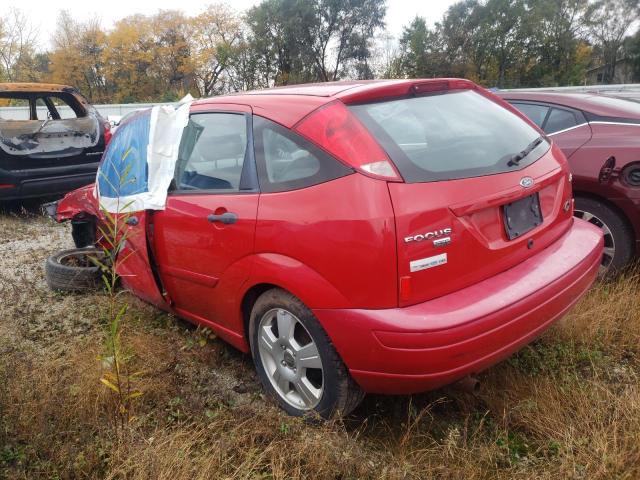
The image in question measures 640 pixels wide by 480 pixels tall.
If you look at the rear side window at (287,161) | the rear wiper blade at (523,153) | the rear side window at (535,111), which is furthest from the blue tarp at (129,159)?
the rear side window at (535,111)

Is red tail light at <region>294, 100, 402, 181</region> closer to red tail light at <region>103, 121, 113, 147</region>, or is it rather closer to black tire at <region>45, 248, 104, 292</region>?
black tire at <region>45, 248, 104, 292</region>

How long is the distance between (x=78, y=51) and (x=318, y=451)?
53443mm

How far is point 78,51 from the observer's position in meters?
47.4

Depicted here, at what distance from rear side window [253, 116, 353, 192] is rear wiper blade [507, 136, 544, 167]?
890mm

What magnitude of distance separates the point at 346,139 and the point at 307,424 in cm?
134

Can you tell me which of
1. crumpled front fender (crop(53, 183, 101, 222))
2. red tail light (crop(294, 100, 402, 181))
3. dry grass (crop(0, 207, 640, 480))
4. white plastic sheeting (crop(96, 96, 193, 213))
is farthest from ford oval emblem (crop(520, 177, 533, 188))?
crumpled front fender (crop(53, 183, 101, 222))

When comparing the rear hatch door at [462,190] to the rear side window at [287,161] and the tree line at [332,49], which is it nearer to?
the rear side window at [287,161]

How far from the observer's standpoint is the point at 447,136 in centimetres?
249

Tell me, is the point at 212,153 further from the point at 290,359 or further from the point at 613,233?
the point at 613,233

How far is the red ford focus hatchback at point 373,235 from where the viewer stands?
6.90 ft

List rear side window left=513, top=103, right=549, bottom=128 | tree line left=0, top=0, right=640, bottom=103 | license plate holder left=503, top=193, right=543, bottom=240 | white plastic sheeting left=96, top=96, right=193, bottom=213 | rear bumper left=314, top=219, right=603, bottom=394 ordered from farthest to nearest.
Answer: tree line left=0, top=0, right=640, bottom=103 → rear side window left=513, top=103, right=549, bottom=128 → white plastic sheeting left=96, top=96, right=193, bottom=213 → license plate holder left=503, top=193, right=543, bottom=240 → rear bumper left=314, top=219, right=603, bottom=394

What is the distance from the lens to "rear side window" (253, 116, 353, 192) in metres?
2.26

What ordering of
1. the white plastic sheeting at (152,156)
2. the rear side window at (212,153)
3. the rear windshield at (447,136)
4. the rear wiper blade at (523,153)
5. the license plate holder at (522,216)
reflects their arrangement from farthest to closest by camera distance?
the white plastic sheeting at (152,156) < the rear side window at (212,153) < the rear wiper blade at (523,153) < the license plate holder at (522,216) < the rear windshield at (447,136)

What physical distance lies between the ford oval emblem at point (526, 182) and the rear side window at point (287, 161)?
89 cm
